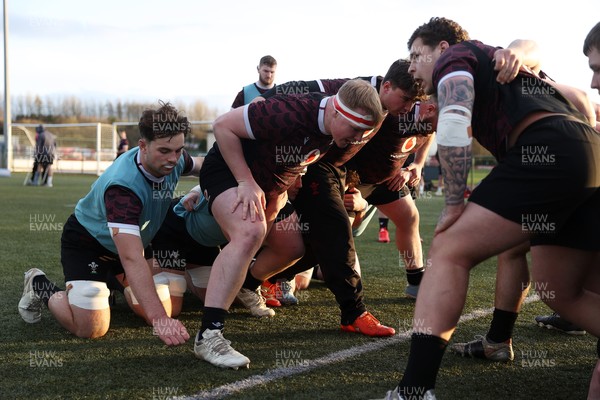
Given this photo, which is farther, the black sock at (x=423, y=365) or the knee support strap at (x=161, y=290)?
the knee support strap at (x=161, y=290)

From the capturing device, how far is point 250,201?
3.61m

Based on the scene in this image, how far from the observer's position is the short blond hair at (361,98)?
3.45 meters

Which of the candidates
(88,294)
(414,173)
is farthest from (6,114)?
(88,294)

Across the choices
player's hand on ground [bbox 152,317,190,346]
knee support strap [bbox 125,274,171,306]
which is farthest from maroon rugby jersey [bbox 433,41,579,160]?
knee support strap [bbox 125,274,171,306]

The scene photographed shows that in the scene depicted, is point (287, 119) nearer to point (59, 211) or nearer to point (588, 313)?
point (588, 313)

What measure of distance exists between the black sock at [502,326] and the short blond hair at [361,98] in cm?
136

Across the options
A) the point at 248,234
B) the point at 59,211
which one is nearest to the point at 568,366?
the point at 248,234

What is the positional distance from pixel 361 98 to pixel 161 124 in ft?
4.44

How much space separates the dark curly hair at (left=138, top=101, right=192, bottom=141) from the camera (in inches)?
155

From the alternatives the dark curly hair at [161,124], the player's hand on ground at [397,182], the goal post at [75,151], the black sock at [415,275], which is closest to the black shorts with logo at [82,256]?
the dark curly hair at [161,124]

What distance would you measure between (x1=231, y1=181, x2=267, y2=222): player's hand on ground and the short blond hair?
748 mm

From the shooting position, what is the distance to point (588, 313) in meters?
2.91

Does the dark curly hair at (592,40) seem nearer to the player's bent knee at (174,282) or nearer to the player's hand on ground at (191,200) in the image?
the player's hand on ground at (191,200)

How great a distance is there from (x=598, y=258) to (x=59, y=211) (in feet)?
36.9
